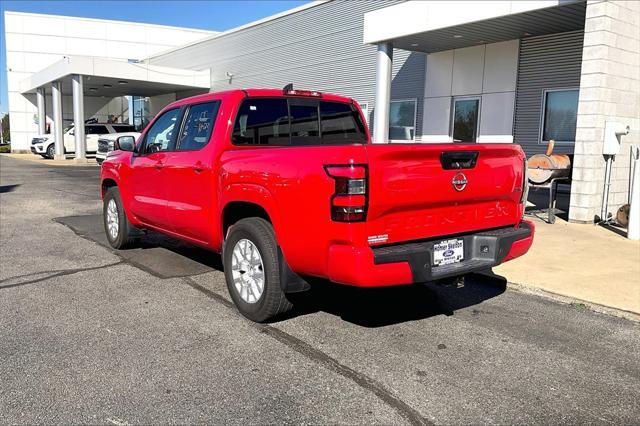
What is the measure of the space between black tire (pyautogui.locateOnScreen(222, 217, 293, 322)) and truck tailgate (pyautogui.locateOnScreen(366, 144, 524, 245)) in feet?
3.08

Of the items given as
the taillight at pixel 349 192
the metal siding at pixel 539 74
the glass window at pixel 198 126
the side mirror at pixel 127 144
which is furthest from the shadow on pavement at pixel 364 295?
the metal siding at pixel 539 74

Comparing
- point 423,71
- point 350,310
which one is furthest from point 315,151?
point 423,71

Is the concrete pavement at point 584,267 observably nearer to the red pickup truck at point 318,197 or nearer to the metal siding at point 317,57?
the red pickup truck at point 318,197

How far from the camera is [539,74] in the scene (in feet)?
46.6

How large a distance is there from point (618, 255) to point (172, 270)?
5986 millimetres

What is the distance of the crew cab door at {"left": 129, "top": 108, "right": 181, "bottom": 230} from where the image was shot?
5773 mm

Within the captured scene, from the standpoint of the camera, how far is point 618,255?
24.4ft

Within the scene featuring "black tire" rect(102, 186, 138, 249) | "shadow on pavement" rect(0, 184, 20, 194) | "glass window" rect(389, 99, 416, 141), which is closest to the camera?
"black tire" rect(102, 186, 138, 249)

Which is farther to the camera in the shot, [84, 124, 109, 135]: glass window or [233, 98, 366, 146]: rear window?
[84, 124, 109, 135]: glass window

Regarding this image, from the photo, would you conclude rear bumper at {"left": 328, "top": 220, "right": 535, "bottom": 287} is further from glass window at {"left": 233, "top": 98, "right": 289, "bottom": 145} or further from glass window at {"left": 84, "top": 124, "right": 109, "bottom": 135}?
→ glass window at {"left": 84, "top": 124, "right": 109, "bottom": 135}

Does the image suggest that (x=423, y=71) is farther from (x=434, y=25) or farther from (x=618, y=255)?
(x=618, y=255)

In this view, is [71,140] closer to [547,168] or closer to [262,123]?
[547,168]

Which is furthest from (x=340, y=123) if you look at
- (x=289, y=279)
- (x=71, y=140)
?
(x=71, y=140)

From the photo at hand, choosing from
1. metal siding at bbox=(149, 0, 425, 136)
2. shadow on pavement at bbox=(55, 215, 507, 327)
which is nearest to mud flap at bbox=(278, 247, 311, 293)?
shadow on pavement at bbox=(55, 215, 507, 327)
